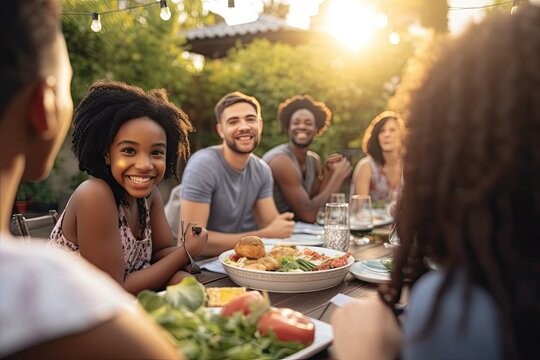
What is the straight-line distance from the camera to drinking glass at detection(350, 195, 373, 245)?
10.5 ft

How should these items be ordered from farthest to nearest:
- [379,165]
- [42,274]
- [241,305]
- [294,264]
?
[379,165] → [294,264] → [241,305] → [42,274]

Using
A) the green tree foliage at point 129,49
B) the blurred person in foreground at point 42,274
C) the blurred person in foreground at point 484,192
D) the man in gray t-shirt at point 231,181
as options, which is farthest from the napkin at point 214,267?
the green tree foliage at point 129,49

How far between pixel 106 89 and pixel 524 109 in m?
1.95

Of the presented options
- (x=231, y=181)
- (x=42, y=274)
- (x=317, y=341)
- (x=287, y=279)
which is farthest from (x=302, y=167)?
(x=42, y=274)

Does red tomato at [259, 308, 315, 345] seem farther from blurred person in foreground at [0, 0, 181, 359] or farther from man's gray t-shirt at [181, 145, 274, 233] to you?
man's gray t-shirt at [181, 145, 274, 233]

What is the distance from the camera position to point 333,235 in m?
2.73

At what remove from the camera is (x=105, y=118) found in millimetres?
2186

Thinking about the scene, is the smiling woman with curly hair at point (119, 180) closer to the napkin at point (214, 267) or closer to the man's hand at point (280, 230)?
the napkin at point (214, 267)

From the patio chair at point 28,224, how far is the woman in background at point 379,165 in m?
3.10

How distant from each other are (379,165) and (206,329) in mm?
4126

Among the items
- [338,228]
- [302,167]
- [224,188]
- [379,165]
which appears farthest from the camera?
[379,165]

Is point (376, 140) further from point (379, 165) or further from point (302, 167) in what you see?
point (302, 167)

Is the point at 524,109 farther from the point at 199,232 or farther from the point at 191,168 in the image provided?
the point at 191,168

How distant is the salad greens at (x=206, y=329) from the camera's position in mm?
1169
